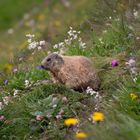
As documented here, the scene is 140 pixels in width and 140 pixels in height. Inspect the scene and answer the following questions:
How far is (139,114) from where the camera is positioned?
6098 mm

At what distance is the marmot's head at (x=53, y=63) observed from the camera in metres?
A: 7.81

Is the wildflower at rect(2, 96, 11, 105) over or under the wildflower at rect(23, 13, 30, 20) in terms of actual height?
under

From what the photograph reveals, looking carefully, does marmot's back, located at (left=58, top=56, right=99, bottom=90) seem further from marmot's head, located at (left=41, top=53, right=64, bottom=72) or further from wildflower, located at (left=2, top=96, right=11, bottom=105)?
wildflower, located at (left=2, top=96, right=11, bottom=105)

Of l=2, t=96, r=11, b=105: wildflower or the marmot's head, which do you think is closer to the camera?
l=2, t=96, r=11, b=105: wildflower

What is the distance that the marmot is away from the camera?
7.74m

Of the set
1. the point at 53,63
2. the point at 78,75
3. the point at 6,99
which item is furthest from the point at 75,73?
the point at 6,99

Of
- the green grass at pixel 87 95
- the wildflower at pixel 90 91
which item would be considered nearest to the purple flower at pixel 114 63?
the green grass at pixel 87 95

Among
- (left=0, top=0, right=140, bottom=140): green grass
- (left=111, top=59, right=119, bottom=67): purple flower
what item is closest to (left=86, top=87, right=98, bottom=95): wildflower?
(left=0, top=0, right=140, bottom=140): green grass

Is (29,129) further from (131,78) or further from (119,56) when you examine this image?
(119,56)

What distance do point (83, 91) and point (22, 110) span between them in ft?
3.09

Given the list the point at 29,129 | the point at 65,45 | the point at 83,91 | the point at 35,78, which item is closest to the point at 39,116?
the point at 29,129

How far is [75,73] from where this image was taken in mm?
7750

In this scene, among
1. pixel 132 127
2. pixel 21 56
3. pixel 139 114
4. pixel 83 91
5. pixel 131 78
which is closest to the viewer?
pixel 132 127

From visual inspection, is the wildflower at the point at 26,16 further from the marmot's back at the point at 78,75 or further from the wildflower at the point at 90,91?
the wildflower at the point at 90,91
